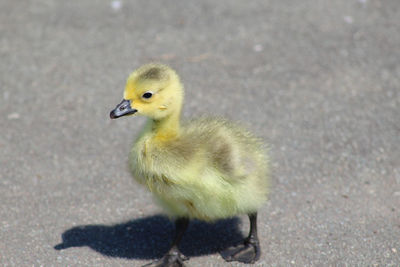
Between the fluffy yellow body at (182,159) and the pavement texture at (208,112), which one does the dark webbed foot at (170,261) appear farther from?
the fluffy yellow body at (182,159)

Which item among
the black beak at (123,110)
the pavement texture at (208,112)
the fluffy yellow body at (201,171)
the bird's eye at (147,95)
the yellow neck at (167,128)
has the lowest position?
the pavement texture at (208,112)

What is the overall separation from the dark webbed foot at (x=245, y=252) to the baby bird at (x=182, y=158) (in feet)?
1.22

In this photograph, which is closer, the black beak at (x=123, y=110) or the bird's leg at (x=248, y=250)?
the black beak at (x=123, y=110)

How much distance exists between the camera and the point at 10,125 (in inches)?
211

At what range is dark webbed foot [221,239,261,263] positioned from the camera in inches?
154

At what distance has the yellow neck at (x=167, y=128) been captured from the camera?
3588 millimetres

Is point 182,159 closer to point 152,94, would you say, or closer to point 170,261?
point 152,94

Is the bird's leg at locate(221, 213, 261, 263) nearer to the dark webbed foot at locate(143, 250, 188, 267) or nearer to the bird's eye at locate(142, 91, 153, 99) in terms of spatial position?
the dark webbed foot at locate(143, 250, 188, 267)

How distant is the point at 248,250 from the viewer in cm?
396

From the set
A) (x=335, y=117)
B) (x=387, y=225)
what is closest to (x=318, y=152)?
(x=335, y=117)

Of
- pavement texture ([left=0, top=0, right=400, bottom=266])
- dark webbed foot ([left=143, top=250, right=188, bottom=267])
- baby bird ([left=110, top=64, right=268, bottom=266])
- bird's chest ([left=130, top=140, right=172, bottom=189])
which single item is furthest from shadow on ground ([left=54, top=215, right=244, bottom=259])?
bird's chest ([left=130, top=140, right=172, bottom=189])

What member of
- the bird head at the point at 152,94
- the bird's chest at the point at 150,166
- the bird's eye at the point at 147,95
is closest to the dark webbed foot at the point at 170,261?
the bird's chest at the point at 150,166

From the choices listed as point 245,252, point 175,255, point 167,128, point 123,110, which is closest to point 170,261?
point 175,255

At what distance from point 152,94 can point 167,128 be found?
0.24 metres
